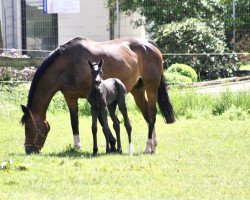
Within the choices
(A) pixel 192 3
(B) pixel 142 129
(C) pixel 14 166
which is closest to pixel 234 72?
(A) pixel 192 3

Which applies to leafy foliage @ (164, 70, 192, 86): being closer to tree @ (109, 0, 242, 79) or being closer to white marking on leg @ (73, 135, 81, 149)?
tree @ (109, 0, 242, 79)

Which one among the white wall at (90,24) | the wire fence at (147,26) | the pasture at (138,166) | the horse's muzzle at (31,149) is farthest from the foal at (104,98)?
the white wall at (90,24)

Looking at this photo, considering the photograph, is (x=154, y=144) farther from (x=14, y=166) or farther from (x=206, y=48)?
(x=206, y=48)

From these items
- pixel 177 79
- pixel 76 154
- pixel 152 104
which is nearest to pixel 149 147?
pixel 152 104

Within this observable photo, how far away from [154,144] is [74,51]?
2021 millimetres

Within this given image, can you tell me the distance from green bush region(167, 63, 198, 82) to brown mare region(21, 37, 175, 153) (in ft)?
31.7

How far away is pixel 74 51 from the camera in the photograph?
11.4 metres

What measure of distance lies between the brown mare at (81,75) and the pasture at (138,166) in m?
0.43

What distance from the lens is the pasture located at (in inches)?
303

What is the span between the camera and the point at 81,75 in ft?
36.7

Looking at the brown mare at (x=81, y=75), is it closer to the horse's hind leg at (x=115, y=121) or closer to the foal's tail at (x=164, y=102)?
the foal's tail at (x=164, y=102)

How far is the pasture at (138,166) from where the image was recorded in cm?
771

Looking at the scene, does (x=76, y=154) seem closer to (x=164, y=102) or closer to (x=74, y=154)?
(x=74, y=154)

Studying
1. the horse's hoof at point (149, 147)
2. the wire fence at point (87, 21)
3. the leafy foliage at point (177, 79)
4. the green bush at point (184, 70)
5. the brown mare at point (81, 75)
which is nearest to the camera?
the horse's hoof at point (149, 147)
